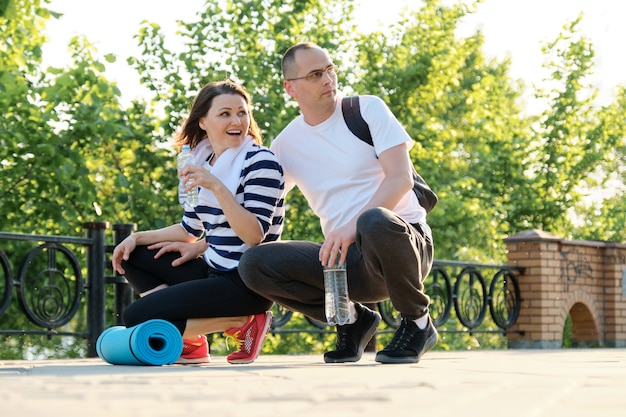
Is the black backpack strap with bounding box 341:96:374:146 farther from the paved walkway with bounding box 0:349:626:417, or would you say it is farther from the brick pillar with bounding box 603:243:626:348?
the brick pillar with bounding box 603:243:626:348

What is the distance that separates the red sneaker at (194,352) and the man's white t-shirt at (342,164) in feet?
2.80

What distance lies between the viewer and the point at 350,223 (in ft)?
15.8

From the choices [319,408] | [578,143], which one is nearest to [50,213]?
[319,408]

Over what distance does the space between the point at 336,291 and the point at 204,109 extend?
1.12 metres

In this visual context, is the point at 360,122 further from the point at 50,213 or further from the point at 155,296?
the point at 50,213

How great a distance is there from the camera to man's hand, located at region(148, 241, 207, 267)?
A: 5309 millimetres

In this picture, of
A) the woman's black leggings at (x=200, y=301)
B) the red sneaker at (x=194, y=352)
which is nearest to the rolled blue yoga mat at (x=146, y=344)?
the woman's black leggings at (x=200, y=301)

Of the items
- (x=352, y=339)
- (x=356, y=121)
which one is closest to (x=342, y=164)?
(x=356, y=121)

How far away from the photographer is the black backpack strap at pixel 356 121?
5.09 metres

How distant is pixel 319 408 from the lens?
260cm

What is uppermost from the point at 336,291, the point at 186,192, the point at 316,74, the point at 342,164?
the point at 316,74

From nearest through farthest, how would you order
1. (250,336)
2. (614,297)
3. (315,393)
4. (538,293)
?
1. (315,393)
2. (250,336)
3. (538,293)
4. (614,297)

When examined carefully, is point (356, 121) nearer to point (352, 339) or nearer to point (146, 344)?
point (352, 339)

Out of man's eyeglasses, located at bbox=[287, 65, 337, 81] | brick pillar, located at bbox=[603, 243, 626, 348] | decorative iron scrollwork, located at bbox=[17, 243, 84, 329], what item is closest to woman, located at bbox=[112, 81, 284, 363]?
man's eyeglasses, located at bbox=[287, 65, 337, 81]
